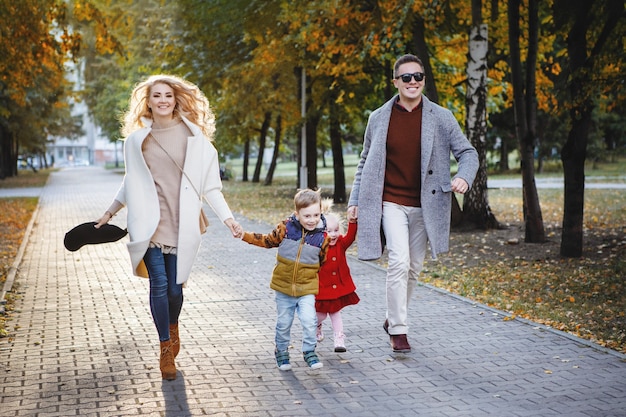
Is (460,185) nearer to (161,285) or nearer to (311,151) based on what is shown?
(161,285)

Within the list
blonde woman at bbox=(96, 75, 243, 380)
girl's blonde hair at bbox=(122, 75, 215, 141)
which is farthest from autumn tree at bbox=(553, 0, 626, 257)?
blonde woman at bbox=(96, 75, 243, 380)

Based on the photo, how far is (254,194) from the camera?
33.4 meters

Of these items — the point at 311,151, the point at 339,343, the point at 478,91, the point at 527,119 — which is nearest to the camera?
the point at 339,343

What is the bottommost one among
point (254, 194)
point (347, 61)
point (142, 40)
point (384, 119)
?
point (254, 194)

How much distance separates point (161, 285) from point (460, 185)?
2123 mm

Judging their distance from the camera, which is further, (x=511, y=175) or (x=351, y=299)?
(x=511, y=175)

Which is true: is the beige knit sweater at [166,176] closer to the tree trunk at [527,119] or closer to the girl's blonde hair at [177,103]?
the girl's blonde hair at [177,103]

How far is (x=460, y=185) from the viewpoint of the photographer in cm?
604

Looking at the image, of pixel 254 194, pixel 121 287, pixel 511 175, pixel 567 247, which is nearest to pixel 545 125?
pixel 511 175

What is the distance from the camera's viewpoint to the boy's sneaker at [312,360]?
19.5 feet

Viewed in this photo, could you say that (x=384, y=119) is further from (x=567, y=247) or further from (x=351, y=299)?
(x=567, y=247)

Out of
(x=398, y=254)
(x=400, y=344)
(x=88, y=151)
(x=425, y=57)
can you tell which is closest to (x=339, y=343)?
(x=400, y=344)

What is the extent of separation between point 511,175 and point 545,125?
169 inches

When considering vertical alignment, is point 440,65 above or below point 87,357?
above
